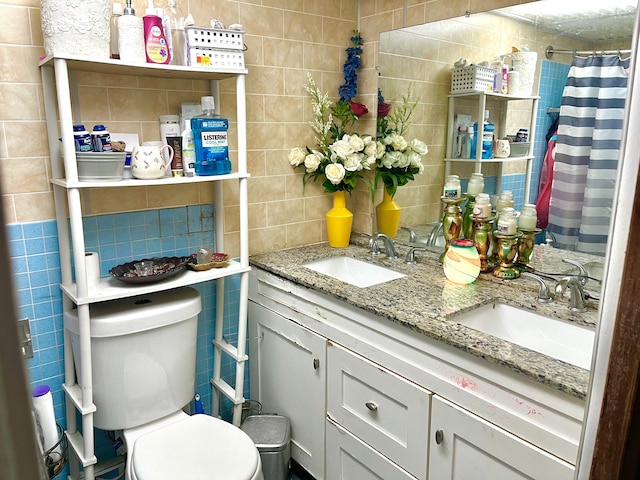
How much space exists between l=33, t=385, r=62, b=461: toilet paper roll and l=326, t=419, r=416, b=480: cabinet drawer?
3.15ft

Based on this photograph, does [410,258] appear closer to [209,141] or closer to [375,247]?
[375,247]

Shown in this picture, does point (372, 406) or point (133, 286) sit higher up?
point (133, 286)

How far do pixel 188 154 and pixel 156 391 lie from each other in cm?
87

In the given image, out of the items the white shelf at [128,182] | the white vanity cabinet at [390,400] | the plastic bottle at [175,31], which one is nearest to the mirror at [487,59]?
the white vanity cabinet at [390,400]

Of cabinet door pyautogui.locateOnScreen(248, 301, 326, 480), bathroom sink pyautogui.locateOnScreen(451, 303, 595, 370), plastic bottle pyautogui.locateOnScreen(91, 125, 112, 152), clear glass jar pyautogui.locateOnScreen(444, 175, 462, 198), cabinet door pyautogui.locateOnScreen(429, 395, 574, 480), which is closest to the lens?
cabinet door pyautogui.locateOnScreen(429, 395, 574, 480)

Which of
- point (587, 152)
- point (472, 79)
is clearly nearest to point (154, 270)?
point (472, 79)

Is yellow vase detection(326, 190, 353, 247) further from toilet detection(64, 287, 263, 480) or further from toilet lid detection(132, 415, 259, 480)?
toilet lid detection(132, 415, 259, 480)

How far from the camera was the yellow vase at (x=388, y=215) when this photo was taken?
2350mm

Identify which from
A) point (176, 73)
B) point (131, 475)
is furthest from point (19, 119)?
point (131, 475)

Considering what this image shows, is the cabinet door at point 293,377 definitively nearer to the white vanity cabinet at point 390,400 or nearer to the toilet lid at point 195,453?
the white vanity cabinet at point 390,400

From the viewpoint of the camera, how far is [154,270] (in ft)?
6.03

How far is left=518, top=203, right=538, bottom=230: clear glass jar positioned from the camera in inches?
71.1

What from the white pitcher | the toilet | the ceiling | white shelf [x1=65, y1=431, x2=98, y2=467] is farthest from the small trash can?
the ceiling

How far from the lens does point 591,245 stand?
167cm
